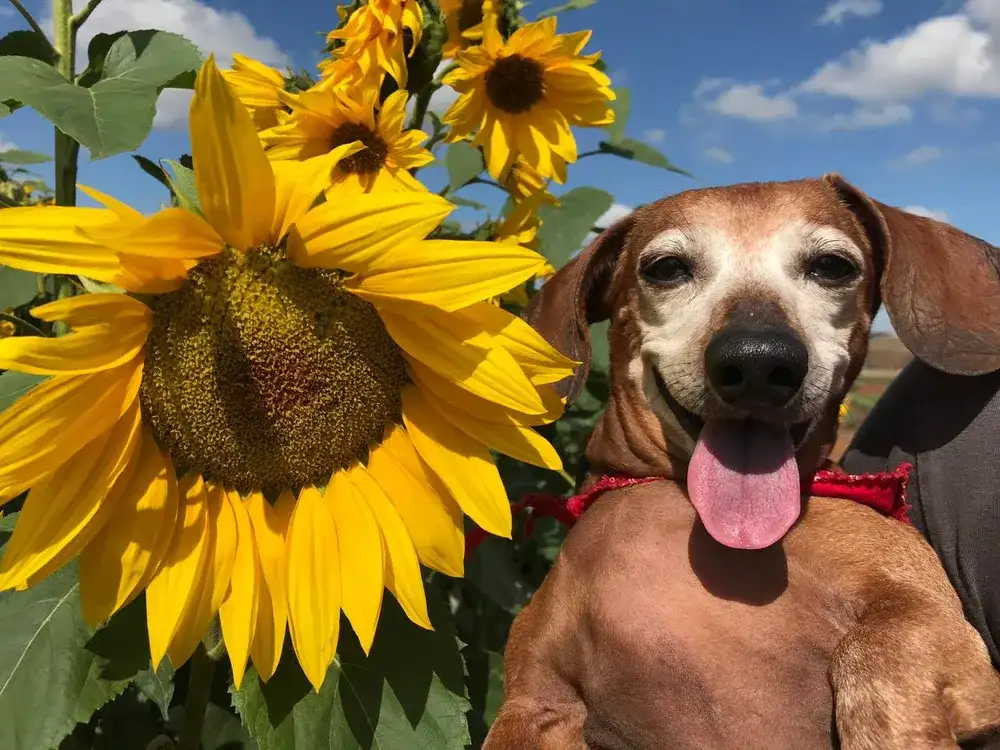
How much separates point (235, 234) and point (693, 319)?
145 cm

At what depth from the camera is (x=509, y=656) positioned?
195cm

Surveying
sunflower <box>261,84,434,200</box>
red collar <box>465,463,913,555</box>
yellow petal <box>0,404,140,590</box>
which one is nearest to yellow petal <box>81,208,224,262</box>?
yellow petal <box>0,404,140,590</box>

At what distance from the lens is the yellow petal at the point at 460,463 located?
122 cm

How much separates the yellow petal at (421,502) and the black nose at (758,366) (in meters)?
0.87

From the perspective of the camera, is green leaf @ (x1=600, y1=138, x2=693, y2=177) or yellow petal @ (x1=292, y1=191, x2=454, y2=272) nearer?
yellow petal @ (x1=292, y1=191, x2=454, y2=272)

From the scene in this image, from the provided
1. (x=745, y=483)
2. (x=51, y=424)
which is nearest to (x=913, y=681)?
(x=745, y=483)

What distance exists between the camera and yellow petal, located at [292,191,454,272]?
1.06 m

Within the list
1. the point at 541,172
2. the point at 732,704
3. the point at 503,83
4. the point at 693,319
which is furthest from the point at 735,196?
the point at 732,704

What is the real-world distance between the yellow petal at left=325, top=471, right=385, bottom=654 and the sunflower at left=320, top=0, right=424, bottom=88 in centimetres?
100

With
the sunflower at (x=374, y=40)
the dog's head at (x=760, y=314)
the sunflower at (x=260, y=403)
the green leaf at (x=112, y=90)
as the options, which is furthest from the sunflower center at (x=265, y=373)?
the dog's head at (x=760, y=314)

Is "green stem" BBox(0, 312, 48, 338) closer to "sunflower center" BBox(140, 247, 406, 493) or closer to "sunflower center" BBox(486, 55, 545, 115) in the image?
"sunflower center" BBox(140, 247, 406, 493)

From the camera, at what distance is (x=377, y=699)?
129 cm

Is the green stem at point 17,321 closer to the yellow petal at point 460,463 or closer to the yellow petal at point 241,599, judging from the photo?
the yellow petal at point 241,599

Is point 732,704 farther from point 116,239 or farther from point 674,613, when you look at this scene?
point 116,239
